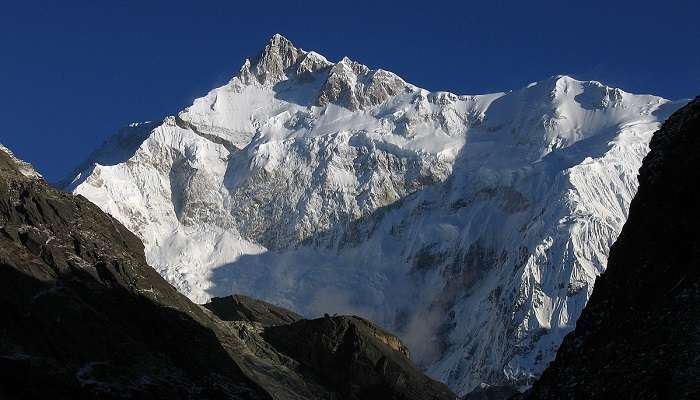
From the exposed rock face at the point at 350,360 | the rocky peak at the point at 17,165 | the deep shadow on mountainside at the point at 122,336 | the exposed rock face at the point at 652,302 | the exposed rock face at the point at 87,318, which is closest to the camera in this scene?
the exposed rock face at the point at 652,302

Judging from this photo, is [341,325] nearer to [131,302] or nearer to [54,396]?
[131,302]

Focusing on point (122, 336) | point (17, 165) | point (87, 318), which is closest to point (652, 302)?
point (87, 318)

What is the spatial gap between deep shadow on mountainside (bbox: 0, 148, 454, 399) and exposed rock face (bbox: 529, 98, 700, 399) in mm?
53594

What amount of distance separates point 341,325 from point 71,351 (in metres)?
67.1

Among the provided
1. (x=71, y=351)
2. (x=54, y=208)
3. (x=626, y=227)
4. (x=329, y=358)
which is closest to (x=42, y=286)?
(x=71, y=351)

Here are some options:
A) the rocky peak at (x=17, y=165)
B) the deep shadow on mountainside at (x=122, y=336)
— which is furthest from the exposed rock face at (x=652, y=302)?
the rocky peak at (x=17, y=165)

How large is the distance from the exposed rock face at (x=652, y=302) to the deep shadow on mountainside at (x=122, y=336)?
5359cm

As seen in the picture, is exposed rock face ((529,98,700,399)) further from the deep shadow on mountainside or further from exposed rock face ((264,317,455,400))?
exposed rock face ((264,317,455,400))

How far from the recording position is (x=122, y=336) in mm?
118000

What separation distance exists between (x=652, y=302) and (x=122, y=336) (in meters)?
73.9

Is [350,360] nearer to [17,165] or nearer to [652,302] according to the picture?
[17,165]

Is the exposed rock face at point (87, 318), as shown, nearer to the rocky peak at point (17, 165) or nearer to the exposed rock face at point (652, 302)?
the rocky peak at point (17, 165)

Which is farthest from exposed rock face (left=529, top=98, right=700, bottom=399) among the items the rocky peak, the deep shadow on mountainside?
the rocky peak

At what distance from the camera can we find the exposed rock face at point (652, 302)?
48.2 metres
